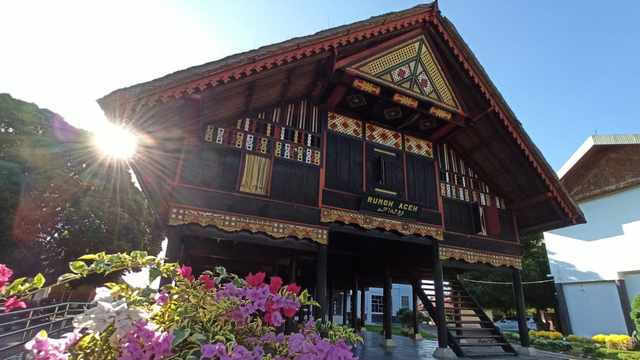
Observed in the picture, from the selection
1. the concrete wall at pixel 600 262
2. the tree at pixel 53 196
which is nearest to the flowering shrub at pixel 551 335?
the concrete wall at pixel 600 262

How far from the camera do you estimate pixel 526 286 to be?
25109 millimetres

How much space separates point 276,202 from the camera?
7703mm

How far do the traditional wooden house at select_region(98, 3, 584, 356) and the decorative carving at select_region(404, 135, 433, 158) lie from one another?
73 mm

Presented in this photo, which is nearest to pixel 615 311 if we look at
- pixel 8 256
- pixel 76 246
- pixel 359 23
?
pixel 359 23

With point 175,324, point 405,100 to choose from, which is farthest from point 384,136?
point 175,324

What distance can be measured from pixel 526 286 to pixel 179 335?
2964cm

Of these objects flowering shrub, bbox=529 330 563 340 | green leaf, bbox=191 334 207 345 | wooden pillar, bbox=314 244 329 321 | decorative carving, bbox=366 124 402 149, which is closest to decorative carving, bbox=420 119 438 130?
decorative carving, bbox=366 124 402 149

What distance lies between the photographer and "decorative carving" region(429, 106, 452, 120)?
9.20m

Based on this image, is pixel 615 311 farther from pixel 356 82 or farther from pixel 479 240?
pixel 356 82

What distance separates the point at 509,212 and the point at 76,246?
22.9m

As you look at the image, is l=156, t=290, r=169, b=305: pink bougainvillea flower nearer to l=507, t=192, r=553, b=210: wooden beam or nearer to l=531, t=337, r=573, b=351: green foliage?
l=507, t=192, r=553, b=210: wooden beam

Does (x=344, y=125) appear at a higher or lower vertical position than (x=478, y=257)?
higher

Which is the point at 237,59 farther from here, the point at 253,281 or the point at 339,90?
the point at 253,281

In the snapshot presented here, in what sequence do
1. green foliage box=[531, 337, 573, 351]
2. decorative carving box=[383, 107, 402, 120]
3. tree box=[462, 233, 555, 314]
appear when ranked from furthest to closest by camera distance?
tree box=[462, 233, 555, 314]
green foliage box=[531, 337, 573, 351]
decorative carving box=[383, 107, 402, 120]
